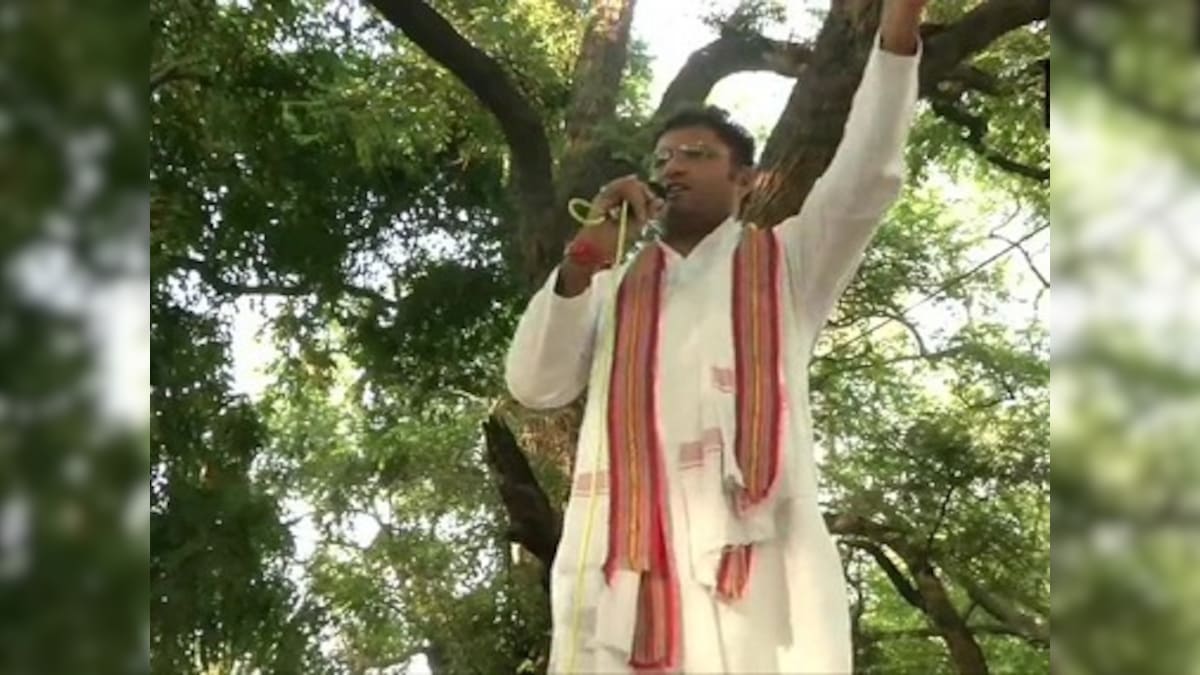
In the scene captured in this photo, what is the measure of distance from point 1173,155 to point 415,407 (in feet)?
12.0

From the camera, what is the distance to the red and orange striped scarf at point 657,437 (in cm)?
118

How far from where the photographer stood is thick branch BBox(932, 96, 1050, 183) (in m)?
3.66

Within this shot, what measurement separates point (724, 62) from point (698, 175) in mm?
2343

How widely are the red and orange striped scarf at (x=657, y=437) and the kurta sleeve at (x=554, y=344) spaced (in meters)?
0.04

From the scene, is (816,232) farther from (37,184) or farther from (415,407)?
Result: (415,407)

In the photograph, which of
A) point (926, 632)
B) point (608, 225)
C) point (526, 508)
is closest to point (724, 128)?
point (608, 225)

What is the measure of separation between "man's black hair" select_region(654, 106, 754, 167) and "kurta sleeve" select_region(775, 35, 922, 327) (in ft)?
0.34

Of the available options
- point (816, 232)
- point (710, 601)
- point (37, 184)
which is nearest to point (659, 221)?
point (816, 232)

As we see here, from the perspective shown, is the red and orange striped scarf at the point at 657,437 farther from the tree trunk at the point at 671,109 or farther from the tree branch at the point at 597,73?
the tree branch at the point at 597,73

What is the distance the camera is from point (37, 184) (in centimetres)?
39

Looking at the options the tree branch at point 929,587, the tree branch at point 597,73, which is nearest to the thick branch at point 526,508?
the tree branch at point 929,587

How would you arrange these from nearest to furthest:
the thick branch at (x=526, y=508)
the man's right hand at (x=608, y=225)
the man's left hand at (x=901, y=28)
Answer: the man's left hand at (x=901, y=28) → the man's right hand at (x=608, y=225) → the thick branch at (x=526, y=508)

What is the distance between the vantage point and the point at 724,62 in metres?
3.63

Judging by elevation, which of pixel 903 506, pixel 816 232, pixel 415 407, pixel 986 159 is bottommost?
pixel 816 232
